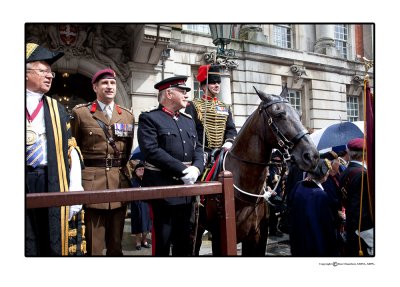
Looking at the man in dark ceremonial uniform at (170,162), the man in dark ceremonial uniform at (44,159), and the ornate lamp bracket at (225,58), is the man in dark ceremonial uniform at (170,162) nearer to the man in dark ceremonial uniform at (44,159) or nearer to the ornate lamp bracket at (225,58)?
the man in dark ceremonial uniform at (44,159)

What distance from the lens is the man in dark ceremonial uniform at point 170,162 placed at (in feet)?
9.17

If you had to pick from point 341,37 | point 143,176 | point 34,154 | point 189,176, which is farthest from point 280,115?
point 34,154

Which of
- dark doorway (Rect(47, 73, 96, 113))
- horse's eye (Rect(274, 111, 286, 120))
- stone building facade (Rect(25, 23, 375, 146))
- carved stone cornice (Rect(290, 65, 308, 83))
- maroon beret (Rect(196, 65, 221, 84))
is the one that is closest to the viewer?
horse's eye (Rect(274, 111, 286, 120))

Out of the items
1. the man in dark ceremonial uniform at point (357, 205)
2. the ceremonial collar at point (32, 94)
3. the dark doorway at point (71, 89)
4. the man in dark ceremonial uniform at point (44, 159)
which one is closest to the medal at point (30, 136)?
the man in dark ceremonial uniform at point (44, 159)

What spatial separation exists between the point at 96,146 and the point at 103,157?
0.12m

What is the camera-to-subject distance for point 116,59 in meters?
5.50

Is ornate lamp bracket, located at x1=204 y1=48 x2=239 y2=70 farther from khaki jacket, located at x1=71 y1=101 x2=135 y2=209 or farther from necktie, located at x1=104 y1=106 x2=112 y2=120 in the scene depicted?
khaki jacket, located at x1=71 y1=101 x2=135 y2=209

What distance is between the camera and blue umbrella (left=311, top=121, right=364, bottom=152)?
182 inches

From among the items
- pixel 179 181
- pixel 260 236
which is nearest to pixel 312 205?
pixel 260 236

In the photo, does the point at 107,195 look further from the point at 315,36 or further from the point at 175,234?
the point at 315,36

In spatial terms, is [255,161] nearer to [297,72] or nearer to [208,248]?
[208,248]

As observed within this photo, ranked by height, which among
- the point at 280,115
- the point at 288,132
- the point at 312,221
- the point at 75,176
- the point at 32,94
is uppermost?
the point at 32,94

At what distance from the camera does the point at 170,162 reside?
2746 millimetres

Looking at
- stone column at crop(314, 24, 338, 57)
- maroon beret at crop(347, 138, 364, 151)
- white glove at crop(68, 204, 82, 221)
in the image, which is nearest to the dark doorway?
white glove at crop(68, 204, 82, 221)
